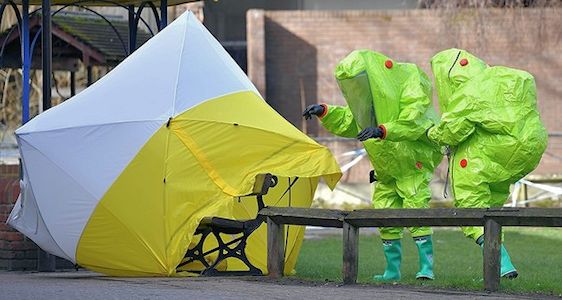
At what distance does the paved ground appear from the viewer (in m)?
9.26

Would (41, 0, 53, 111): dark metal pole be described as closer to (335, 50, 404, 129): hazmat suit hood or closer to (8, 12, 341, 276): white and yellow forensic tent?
(8, 12, 341, 276): white and yellow forensic tent

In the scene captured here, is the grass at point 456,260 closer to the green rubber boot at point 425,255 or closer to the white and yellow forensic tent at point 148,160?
the green rubber boot at point 425,255

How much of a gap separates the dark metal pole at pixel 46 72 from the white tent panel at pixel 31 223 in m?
0.76

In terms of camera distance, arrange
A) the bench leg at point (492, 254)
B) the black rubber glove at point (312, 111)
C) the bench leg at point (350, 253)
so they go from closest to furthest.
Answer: the bench leg at point (492, 254)
the bench leg at point (350, 253)
the black rubber glove at point (312, 111)

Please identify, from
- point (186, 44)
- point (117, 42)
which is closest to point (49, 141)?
point (186, 44)

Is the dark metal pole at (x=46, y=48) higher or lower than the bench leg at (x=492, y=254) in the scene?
higher

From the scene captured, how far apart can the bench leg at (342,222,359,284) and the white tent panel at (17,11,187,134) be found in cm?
193

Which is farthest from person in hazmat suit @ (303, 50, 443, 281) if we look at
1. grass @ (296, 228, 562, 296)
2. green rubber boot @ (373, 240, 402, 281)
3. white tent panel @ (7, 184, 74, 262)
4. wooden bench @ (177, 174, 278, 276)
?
white tent panel @ (7, 184, 74, 262)

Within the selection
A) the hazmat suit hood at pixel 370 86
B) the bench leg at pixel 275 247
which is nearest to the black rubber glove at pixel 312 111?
the hazmat suit hood at pixel 370 86

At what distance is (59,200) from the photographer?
37.1 feet

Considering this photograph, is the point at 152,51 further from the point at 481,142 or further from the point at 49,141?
the point at 481,142

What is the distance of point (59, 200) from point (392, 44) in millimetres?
15396

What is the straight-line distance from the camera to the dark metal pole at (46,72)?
40.6ft

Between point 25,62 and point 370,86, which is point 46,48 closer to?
point 25,62
